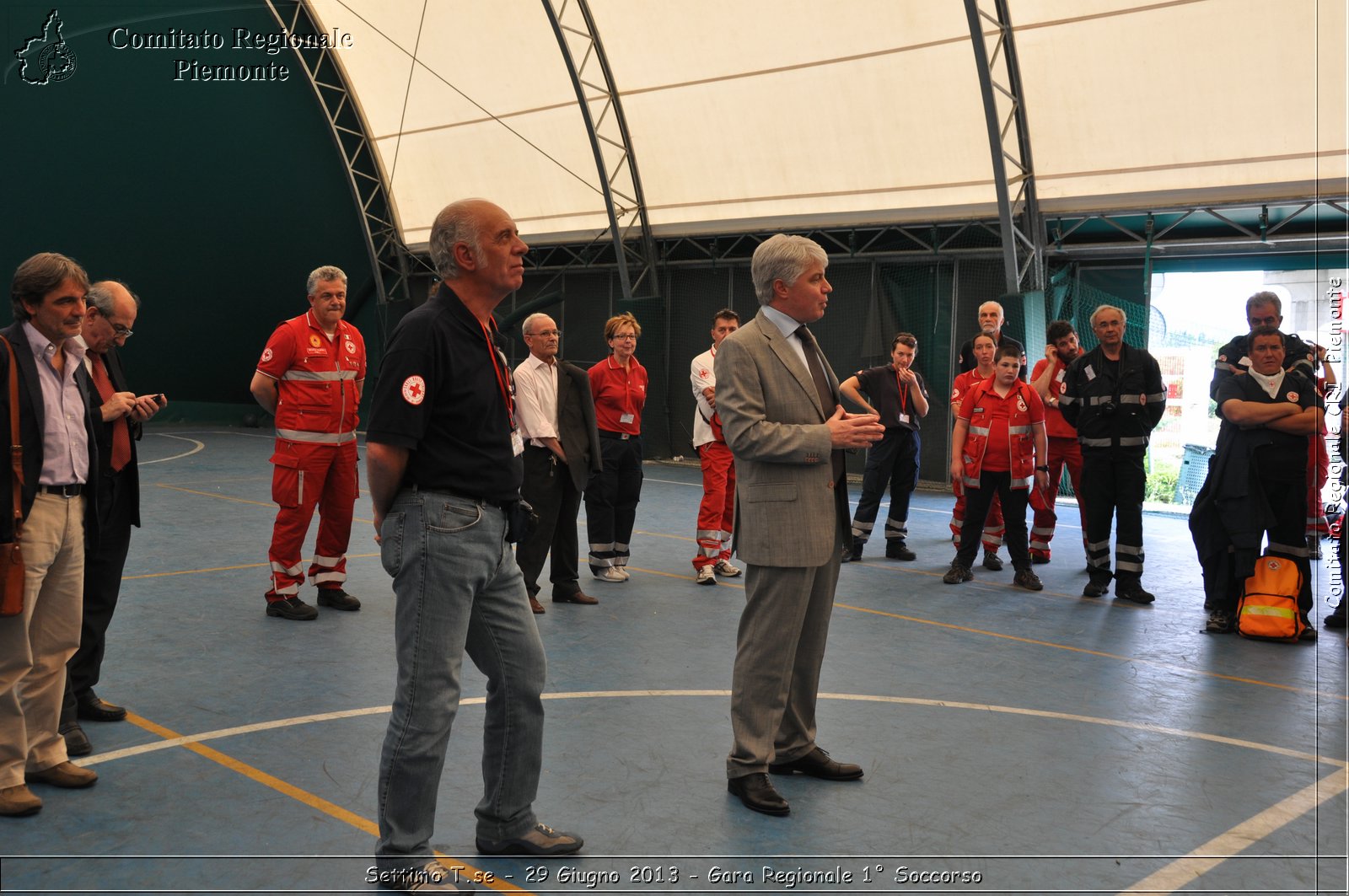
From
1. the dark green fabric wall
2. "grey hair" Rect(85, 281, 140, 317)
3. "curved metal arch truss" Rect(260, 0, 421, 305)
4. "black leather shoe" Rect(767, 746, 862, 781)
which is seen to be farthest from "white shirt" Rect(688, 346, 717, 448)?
the dark green fabric wall

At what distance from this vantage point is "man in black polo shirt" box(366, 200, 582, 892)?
296 cm

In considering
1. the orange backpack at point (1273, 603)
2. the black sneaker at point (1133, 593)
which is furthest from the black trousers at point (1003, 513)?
the orange backpack at point (1273, 603)

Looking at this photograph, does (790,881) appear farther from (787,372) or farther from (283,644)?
(283,644)

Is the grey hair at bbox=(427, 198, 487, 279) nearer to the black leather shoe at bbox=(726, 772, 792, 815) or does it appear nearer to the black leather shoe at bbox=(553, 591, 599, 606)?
the black leather shoe at bbox=(726, 772, 792, 815)

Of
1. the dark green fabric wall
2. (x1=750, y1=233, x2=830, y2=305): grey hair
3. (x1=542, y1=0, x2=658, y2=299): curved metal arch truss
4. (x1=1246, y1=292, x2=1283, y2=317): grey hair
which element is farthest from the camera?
the dark green fabric wall

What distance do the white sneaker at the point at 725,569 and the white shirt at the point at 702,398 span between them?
0.95 m

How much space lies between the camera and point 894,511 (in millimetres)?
9492

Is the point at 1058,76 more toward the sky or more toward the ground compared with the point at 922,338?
more toward the sky

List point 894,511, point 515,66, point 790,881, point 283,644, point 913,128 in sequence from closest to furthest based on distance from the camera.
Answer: point 790,881
point 283,644
point 894,511
point 913,128
point 515,66

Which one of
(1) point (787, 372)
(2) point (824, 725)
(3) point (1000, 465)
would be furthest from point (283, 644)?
(3) point (1000, 465)

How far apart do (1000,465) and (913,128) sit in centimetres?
786

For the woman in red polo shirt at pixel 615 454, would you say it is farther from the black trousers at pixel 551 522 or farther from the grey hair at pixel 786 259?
the grey hair at pixel 786 259

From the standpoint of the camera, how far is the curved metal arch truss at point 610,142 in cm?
1642

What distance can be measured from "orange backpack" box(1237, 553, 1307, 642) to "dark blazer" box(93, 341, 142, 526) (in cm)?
639
